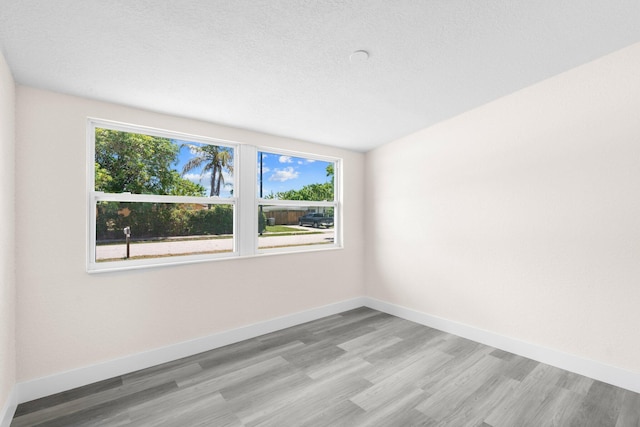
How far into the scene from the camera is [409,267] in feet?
12.0

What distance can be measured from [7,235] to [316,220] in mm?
2883

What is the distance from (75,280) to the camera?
2.24 metres

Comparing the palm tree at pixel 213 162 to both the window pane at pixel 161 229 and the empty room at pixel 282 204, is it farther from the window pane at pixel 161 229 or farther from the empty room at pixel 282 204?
the window pane at pixel 161 229

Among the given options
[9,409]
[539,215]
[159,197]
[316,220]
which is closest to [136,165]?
[159,197]

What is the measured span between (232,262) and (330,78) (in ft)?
6.76

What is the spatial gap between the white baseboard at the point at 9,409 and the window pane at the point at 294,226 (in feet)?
7.05

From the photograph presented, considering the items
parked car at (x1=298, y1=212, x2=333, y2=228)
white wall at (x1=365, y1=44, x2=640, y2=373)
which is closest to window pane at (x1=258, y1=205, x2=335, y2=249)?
parked car at (x1=298, y1=212, x2=333, y2=228)

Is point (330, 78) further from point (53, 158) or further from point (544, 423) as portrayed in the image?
point (544, 423)

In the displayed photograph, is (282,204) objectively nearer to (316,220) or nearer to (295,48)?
(316,220)

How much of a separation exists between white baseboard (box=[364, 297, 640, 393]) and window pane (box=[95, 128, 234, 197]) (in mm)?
2785

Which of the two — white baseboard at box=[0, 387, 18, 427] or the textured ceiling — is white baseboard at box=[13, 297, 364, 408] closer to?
white baseboard at box=[0, 387, 18, 427]

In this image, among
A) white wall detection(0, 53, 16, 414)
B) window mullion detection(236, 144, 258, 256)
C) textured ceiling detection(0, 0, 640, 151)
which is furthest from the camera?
window mullion detection(236, 144, 258, 256)

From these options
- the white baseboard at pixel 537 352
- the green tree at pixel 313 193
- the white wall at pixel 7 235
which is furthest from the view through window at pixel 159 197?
the white baseboard at pixel 537 352

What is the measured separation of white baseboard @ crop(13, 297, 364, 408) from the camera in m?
2.08
